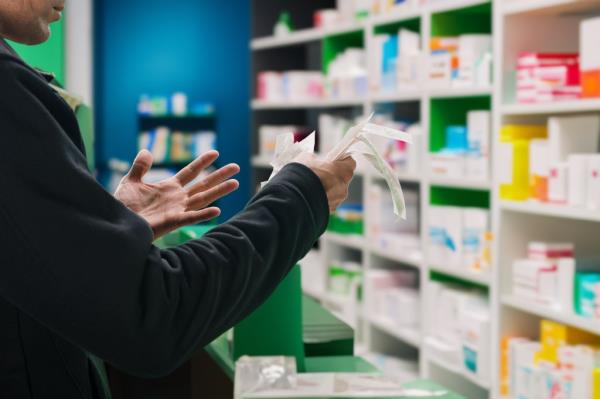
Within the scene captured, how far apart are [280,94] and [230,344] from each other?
526 cm

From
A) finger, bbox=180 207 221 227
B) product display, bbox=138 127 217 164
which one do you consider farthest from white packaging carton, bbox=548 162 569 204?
product display, bbox=138 127 217 164

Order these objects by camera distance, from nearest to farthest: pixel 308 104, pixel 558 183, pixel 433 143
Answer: pixel 558 183 → pixel 433 143 → pixel 308 104

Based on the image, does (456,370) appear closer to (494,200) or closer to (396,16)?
(494,200)

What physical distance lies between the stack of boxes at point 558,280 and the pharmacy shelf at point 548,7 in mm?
1058

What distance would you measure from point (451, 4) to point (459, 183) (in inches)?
37.7

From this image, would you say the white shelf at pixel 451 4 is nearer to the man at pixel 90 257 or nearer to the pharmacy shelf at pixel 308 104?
the pharmacy shelf at pixel 308 104

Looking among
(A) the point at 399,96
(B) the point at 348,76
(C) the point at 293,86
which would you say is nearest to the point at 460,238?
(A) the point at 399,96

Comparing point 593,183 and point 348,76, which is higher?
point 348,76

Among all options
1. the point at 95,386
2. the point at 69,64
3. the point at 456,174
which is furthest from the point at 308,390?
the point at 69,64

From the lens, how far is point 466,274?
4551mm

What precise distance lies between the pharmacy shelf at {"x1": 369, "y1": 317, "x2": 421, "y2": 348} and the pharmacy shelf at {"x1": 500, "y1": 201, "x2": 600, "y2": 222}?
1.20 metres

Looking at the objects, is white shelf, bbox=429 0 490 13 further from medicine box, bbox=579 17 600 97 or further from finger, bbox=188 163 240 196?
finger, bbox=188 163 240 196

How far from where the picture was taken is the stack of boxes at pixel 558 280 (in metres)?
3.66

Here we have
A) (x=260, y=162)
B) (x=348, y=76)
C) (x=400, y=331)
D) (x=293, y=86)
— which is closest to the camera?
(x=400, y=331)
